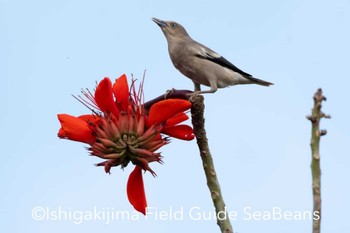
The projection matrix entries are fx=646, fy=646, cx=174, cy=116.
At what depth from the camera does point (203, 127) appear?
164 inches

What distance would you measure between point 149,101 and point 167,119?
0.21 metres

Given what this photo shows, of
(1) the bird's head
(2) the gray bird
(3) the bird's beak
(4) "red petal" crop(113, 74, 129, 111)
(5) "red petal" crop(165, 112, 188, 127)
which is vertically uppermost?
(3) the bird's beak

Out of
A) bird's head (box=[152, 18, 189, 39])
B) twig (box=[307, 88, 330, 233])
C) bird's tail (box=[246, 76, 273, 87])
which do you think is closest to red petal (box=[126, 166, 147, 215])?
twig (box=[307, 88, 330, 233])

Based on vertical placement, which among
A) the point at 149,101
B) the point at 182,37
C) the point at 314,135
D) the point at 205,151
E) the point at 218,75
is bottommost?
the point at 314,135

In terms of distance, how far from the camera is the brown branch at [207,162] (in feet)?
11.8

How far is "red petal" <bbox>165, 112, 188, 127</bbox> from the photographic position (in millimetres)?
4250

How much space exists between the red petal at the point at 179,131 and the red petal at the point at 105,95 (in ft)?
1.31

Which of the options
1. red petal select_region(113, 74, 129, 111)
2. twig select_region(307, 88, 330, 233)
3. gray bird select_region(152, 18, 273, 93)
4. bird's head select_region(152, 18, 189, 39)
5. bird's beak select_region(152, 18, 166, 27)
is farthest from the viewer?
bird's beak select_region(152, 18, 166, 27)

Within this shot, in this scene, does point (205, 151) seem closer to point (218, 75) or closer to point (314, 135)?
point (314, 135)

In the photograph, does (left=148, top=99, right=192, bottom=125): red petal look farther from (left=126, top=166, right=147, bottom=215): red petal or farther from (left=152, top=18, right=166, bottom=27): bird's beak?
(left=152, top=18, right=166, bottom=27): bird's beak

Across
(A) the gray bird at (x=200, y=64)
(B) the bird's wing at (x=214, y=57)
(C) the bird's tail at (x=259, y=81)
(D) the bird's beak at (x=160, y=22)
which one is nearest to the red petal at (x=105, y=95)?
(A) the gray bird at (x=200, y=64)

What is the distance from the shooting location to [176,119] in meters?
4.27

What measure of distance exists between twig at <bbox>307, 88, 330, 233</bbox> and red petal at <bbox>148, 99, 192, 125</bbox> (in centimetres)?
161

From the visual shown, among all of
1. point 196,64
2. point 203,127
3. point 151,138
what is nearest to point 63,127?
point 151,138
